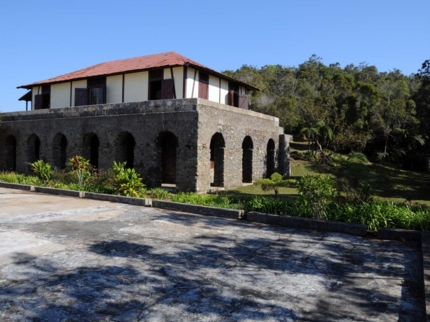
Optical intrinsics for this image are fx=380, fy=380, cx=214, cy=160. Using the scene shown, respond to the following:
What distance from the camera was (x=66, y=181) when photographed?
15180 mm

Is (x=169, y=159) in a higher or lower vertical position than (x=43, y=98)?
lower

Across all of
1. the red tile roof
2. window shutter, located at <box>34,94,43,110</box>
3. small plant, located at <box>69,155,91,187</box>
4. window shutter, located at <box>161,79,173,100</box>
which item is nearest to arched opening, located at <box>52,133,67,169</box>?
the red tile roof

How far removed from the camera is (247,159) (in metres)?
19.1

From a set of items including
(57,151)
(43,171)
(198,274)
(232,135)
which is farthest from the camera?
(57,151)

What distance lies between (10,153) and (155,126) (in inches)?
471

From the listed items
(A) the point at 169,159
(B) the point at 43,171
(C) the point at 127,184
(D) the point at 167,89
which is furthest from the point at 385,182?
(B) the point at 43,171

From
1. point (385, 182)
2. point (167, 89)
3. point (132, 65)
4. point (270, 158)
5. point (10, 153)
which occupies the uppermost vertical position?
point (132, 65)

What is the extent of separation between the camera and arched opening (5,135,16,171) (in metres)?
22.4

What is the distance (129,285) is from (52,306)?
0.88 m

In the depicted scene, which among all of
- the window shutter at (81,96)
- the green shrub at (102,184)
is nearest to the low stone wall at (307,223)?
the green shrub at (102,184)

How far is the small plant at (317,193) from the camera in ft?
26.8

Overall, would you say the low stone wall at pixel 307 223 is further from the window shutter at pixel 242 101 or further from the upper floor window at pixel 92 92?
the upper floor window at pixel 92 92

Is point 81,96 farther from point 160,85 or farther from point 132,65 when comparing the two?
point 160,85

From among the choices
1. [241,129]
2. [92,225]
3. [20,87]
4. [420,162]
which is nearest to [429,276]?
[92,225]
